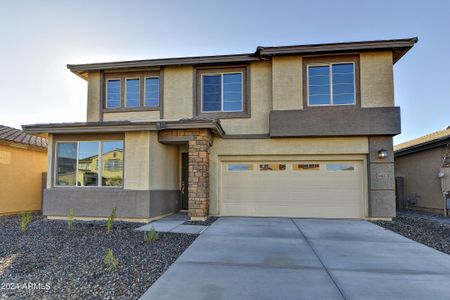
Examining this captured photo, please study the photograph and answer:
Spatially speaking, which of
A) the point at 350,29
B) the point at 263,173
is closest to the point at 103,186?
the point at 263,173

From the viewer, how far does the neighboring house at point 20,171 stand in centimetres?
1063

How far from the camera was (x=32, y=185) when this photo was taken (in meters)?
11.9

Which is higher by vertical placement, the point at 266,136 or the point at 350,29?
the point at 350,29

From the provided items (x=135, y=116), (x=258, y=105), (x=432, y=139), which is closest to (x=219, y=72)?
(x=258, y=105)

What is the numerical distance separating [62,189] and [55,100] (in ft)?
25.2

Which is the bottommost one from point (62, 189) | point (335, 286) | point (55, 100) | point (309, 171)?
point (335, 286)

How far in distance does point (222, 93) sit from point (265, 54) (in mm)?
2247

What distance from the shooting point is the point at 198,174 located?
9320 millimetres

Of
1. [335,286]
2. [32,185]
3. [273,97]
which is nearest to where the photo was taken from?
[335,286]

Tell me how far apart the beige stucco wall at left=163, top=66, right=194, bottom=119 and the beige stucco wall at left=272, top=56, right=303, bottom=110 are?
3.42m

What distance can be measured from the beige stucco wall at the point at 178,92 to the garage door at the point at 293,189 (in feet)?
A: 9.77

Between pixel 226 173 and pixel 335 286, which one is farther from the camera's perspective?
pixel 226 173

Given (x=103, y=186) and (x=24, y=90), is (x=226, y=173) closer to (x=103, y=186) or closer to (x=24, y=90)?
(x=103, y=186)

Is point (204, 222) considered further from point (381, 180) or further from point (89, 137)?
point (381, 180)
